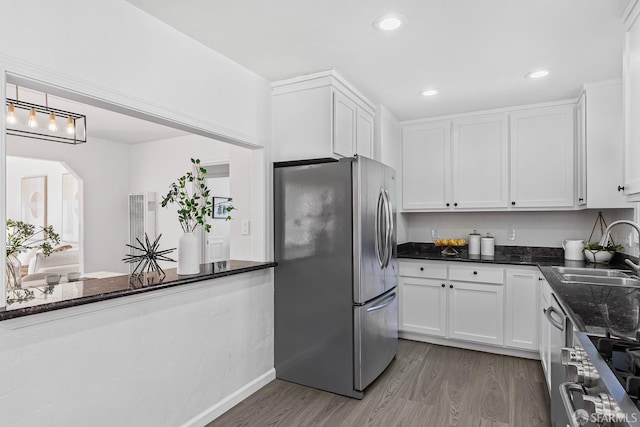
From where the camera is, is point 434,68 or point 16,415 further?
point 434,68

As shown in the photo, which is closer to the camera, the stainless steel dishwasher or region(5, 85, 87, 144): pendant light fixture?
the stainless steel dishwasher

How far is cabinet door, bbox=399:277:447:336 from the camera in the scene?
3.70 m

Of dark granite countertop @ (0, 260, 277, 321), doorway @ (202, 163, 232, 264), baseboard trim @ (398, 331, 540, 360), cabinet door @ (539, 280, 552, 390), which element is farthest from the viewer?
doorway @ (202, 163, 232, 264)

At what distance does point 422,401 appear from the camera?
2637 mm

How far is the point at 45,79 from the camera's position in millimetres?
1587

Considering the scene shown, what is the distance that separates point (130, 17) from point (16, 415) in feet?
6.27

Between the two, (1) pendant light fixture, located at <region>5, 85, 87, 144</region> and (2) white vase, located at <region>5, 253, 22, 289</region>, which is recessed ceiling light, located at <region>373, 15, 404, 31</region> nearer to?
(2) white vase, located at <region>5, 253, 22, 289</region>

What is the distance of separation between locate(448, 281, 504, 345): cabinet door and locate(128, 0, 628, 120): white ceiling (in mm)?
1841

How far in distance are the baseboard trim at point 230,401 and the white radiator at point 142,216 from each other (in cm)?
332

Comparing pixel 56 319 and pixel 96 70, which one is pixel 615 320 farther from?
pixel 96 70

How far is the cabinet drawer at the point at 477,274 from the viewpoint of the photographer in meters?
3.44

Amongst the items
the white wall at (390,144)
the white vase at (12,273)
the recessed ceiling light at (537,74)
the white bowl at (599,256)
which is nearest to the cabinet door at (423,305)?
the white wall at (390,144)

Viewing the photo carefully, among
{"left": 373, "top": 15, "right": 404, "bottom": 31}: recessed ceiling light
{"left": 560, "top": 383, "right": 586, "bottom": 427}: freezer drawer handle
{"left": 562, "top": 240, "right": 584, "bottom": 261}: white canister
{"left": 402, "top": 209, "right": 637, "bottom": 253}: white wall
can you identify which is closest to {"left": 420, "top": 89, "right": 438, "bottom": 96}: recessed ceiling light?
{"left": 373, "top": 15, "right": 404, "bottom": 31}: recessed ceiling light

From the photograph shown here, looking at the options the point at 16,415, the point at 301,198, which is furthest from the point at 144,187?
the point at 16,415
